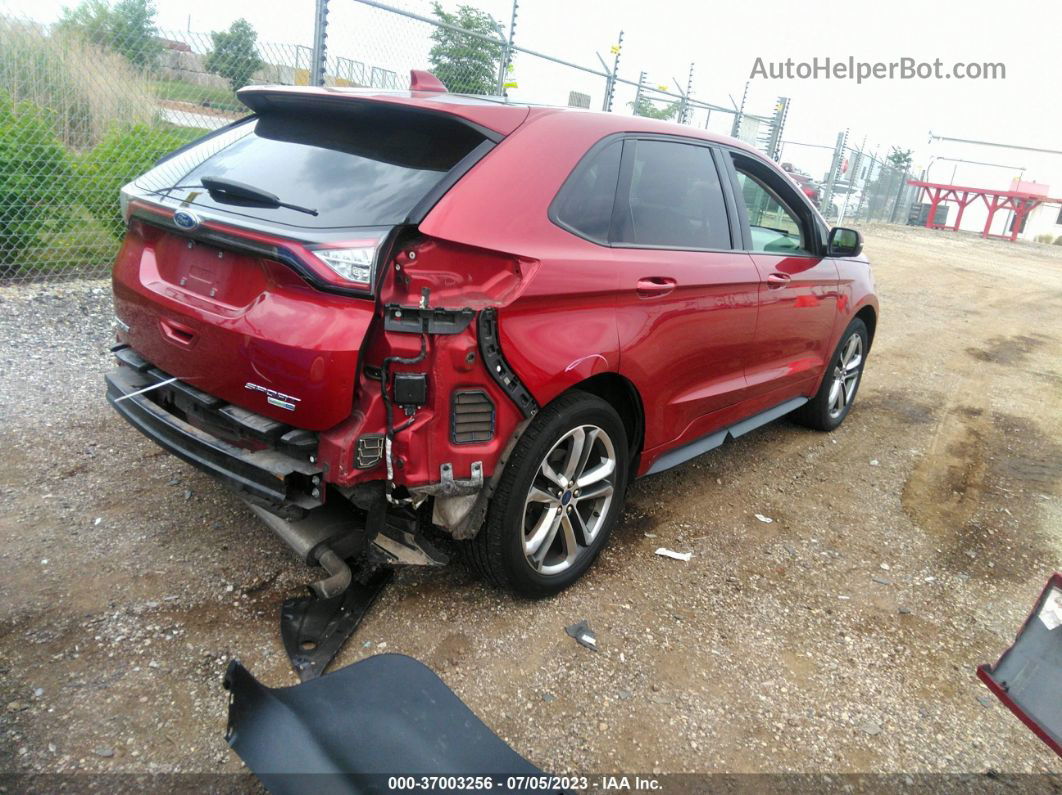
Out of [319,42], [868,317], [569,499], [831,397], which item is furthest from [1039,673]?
[319,42]

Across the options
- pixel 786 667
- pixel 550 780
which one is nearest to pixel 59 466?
pixel 550 780

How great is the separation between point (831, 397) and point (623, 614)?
2837 millimetres

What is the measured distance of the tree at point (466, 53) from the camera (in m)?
7.39

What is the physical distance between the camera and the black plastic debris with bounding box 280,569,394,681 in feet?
8.28

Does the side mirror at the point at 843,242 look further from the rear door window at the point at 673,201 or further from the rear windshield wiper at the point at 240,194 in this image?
the rear windshield wiper at the point at 240,194

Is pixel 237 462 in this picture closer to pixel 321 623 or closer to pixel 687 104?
pixel 321 623

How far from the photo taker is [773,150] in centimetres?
1477

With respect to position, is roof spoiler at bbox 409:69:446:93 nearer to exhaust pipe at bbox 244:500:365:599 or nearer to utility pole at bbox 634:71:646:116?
exhaust pipe at bbox 244:500:365:599

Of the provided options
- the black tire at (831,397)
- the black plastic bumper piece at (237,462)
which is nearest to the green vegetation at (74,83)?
the black plastic bumper piece at (237,462)

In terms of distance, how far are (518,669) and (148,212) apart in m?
2.15

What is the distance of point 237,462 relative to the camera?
244 centimetres

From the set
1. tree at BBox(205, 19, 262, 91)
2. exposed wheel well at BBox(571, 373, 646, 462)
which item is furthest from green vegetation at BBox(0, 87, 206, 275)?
exposed wheel well at BBox(571, 373, 646, 462)

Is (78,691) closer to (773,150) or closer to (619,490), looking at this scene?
(619,490)

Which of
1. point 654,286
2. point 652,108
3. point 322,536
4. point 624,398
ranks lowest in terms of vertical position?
point 322,536
